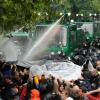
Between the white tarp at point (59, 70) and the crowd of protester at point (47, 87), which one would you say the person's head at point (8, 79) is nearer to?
the crowd of protester at point (47, 87)

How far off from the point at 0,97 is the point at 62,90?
1.77 m

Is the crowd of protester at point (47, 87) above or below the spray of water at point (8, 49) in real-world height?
above

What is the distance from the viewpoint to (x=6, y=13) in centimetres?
1445

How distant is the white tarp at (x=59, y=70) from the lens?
1666 cm

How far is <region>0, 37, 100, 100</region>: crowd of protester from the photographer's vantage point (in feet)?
45.4

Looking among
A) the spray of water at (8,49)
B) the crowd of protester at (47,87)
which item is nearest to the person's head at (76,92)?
the crowd of protester at (47,87)

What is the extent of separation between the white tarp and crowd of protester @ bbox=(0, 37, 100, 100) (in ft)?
0.95

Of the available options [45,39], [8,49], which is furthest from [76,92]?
[45,39]

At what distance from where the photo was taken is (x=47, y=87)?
48.0 ft

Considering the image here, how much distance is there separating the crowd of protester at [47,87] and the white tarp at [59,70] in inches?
11.4

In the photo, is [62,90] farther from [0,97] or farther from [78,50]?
[78,50]

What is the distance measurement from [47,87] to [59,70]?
9.67 ft

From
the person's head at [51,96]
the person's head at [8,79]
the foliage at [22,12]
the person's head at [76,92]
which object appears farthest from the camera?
the person's head at [8,79]

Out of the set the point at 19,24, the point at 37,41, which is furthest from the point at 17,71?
the point at 37,41
